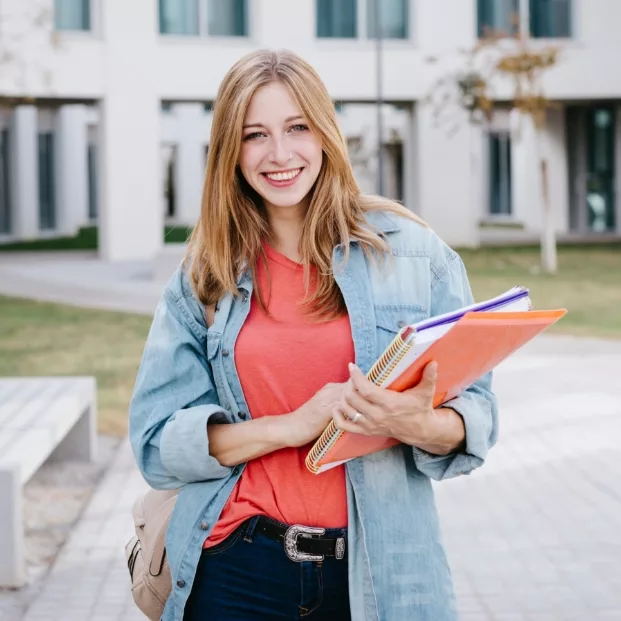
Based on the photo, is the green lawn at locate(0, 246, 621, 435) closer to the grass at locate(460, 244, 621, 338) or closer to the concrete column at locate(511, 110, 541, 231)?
the grass at locate(460, 244, 621, 338)

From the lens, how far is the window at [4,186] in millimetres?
37031


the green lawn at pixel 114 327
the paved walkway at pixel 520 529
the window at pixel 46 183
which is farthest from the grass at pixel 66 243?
the paved walkway at pixel 520 529

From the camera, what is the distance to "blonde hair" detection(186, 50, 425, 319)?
2449 mm

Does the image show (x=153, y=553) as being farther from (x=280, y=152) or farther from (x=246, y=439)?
(x=280, y=152)

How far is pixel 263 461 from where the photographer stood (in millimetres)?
2486

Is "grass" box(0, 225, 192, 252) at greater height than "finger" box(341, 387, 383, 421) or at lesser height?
lesser

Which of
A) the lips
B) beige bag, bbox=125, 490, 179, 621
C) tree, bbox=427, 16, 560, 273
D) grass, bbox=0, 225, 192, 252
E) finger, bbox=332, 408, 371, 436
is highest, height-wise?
tree, bbox=427, 16, 560, 273

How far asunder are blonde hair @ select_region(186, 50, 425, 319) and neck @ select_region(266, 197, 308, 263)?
0.9 inches

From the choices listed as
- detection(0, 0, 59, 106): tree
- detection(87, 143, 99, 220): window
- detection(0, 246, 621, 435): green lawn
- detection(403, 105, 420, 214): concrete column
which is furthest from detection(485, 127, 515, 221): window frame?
detection(0, 246, 621, 435): green lawn

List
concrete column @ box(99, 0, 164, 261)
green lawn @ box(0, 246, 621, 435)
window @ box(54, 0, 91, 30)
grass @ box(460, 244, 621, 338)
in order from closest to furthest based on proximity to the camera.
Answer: green lawn @ box(0, 246, 621, 435) < grass @ box(460, 244, 621, 338) < window @ box(54, 0, 91, 30) < concrete column @ box(99, 0, 164, 261)

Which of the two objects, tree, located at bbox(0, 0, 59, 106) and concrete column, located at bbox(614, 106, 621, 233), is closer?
tree, located at bbox(0, 0, 59, 106)

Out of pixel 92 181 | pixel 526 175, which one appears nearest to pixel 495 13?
pixel 526 175

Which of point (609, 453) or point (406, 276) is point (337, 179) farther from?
point (609, 453)

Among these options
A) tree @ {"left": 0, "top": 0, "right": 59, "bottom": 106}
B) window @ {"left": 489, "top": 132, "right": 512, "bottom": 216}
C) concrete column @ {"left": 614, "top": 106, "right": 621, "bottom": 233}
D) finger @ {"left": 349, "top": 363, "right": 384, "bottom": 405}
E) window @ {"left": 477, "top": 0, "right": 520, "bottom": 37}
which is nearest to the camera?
finger @ {"left": 349, "top": 363, "right": 384, "bottom": 405}
